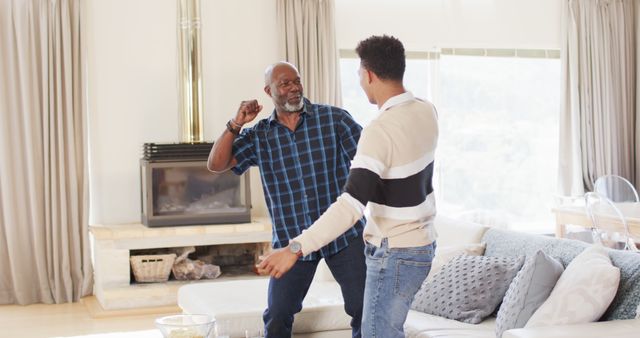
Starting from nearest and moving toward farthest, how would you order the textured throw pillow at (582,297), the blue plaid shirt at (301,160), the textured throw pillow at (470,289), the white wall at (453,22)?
the textured throw pillow at (582,297) → the blue plaid shirt at (301,160) → the textured throw pillow at (470,289) → the white wall at (453,22)

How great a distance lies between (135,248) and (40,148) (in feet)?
3.22

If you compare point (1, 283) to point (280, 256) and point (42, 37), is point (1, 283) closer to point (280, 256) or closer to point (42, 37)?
point (42, 37)

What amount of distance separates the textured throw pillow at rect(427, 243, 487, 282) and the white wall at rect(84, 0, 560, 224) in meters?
2.83

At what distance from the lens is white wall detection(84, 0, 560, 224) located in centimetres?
614

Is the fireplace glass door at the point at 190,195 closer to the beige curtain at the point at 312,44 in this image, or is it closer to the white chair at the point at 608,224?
the beige curtain at the point at 312,44

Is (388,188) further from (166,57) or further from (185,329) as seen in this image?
(166,57)

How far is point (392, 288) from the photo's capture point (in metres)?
2.42

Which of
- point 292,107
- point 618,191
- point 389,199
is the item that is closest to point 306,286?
point 292,107

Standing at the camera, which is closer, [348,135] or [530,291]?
[530,291]

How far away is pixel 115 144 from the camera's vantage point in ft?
20.2

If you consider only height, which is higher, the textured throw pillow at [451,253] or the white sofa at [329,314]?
the textured throw pillow at [451,253]

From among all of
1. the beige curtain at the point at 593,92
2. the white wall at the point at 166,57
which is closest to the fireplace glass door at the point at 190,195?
the white wall at the point at 166,57

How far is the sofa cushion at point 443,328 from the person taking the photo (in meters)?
3.29

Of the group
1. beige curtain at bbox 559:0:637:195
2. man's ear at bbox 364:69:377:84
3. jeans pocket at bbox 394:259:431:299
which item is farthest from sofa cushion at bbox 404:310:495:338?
beige curtain at bbox 559:0:637:195
